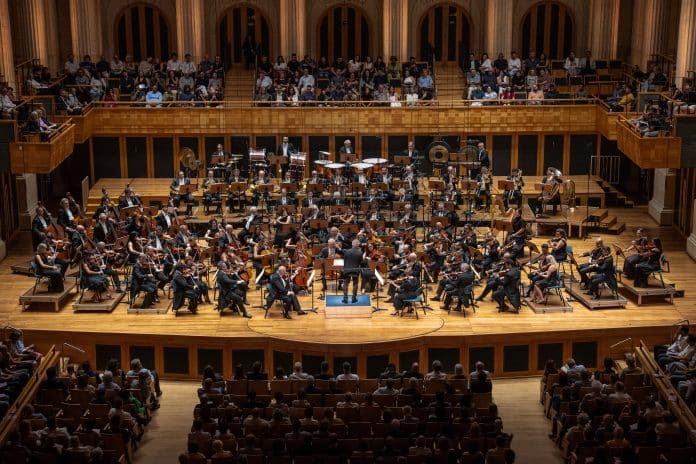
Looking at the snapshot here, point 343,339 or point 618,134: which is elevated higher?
point 618,134

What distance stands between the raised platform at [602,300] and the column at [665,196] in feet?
19.1

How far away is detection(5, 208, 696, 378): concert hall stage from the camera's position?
826 inches

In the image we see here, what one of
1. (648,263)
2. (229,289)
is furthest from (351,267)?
(648,263)

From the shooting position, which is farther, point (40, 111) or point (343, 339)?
point (40, 111)

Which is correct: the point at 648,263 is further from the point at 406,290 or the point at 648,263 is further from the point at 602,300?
the point at 406,290

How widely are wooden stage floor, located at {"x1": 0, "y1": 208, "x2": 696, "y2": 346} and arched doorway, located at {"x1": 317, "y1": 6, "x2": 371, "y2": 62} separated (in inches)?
530

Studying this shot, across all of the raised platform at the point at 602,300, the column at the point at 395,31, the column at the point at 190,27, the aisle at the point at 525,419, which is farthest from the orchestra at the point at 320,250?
the column at the point at 190,27

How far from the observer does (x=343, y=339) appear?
20.9 metres

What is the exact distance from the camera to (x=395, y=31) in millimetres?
33281

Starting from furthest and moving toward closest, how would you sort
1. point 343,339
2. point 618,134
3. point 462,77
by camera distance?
point 462,77
point 618,134
point 343,339

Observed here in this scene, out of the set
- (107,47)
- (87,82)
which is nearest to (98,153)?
(87,82)

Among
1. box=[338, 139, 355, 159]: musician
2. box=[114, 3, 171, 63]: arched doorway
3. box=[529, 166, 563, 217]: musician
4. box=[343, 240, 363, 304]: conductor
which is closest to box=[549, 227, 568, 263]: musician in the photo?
box=[343, 240, 363, 304]: conductor

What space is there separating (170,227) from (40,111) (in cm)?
432

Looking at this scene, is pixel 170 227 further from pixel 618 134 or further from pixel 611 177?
pixel 611 177
